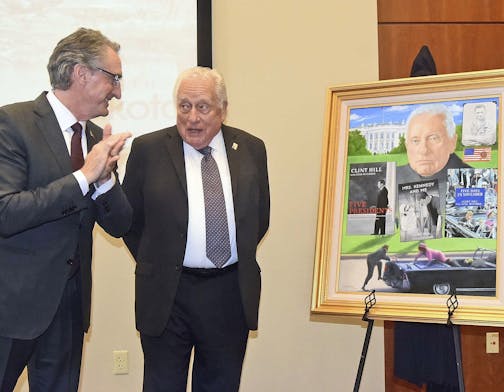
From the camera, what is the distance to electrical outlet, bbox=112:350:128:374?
3.67 m

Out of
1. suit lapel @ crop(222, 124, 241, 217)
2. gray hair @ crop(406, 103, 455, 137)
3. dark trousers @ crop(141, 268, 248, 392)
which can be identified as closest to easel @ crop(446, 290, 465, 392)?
gray hair @ crop(406, 103, 455, 137)

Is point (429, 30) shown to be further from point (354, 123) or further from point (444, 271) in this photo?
point (444, 271)

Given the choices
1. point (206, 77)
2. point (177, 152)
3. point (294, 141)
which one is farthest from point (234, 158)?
point (294, 141)

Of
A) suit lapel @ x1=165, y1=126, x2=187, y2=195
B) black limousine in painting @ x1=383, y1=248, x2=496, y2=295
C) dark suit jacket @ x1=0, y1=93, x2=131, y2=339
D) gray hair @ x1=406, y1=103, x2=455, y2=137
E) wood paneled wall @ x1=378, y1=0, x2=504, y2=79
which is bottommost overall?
black limousine in painting @ x1=383, y1=248, x2=496, y2=295

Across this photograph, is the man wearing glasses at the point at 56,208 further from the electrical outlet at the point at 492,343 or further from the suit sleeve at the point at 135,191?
the electrical outlet at the point at 492,343

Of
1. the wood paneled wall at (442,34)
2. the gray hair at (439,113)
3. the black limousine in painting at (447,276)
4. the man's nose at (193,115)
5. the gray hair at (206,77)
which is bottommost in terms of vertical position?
the black limousine in painting at (447,276)

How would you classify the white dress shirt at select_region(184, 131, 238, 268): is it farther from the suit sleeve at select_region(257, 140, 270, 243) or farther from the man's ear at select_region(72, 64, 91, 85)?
the man's ear at select_region(72, 64, 91, 85)

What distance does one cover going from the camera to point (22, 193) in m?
1.99

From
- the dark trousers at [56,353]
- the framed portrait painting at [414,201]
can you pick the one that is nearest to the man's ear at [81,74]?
the dark trousers at [56,353]

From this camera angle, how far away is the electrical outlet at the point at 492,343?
4.00m

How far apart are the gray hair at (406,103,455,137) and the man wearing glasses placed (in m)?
1.29

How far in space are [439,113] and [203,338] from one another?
4.32ft

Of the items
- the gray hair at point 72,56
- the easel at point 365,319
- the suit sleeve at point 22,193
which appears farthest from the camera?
the easel at point 365,319

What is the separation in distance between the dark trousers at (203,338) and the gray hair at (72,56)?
32.1 inches
